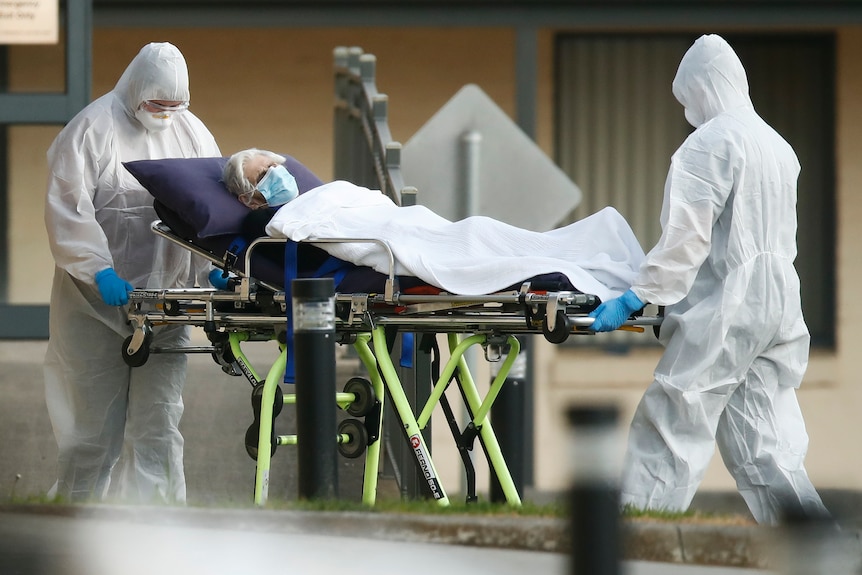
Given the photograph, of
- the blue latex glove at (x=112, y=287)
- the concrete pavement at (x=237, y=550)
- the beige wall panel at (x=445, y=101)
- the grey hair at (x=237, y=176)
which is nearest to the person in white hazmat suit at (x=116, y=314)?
the blue latex glove at (x=112, y=287)

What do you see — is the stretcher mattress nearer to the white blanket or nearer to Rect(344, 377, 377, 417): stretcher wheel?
the white blanket

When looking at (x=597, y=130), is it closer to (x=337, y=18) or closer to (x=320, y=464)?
(x=337, y=18)

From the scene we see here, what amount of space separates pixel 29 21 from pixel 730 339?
13.0 feet

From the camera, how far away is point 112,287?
5316 mm

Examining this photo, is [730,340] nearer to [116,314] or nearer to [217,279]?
[217,279]

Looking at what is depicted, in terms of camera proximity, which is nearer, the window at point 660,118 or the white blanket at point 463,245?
the white blanket at point 463,245

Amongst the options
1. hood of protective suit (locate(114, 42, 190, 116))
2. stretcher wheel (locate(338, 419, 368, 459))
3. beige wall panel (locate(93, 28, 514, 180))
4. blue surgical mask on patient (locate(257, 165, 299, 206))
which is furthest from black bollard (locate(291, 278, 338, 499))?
beige wall panel (locate(93, 28, 514, 180))

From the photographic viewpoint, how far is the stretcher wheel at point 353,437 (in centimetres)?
505

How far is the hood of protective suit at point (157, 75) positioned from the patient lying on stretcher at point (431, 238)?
0.46 meters

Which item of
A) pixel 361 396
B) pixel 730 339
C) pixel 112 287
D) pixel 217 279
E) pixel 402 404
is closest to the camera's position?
pixel 402 404

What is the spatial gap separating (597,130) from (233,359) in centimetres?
547

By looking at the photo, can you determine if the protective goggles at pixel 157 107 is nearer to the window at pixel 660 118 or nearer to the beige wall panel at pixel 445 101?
the beige wall panel at pixel 445 101

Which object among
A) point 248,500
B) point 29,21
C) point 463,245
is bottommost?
point 248,500

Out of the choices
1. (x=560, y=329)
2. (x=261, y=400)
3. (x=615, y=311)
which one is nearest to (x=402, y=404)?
(x=261, y=400)
